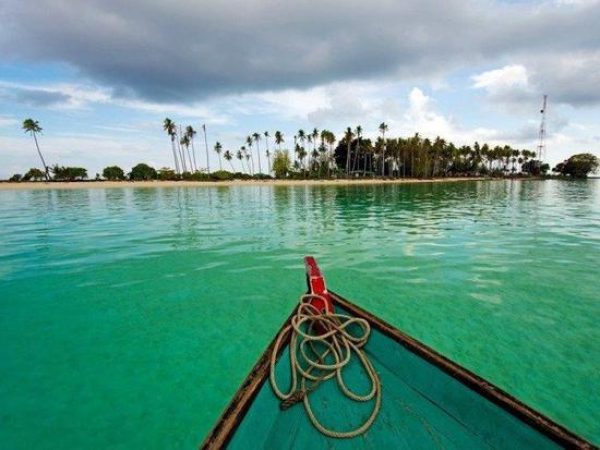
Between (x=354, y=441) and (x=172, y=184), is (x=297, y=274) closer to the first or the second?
(x=354, y=441)

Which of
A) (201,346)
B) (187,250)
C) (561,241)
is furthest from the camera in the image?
(561,241)

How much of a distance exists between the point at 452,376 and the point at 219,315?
5.06 metres

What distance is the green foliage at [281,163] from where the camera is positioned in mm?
93438

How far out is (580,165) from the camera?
13312 cm

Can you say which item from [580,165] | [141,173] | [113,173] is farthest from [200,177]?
[580,165]

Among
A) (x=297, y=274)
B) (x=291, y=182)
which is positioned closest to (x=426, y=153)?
(x=291, y=182)

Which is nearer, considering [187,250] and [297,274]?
[297,274]

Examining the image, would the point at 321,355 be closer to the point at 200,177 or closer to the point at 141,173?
the point at 200,177

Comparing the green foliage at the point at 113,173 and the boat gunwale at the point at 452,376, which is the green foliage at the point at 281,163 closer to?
the green foliage at the point at 113,173

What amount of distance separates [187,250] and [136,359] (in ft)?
23.6

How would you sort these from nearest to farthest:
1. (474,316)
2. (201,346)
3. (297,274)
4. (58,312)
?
(201,346) < (474,316) < (58,312) < (297,274)

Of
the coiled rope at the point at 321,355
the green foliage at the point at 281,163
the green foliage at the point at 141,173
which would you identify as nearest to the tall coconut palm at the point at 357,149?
the green foliage at the point at 281,163

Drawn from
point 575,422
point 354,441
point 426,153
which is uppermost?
point 426,153

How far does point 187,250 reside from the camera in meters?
12.2
